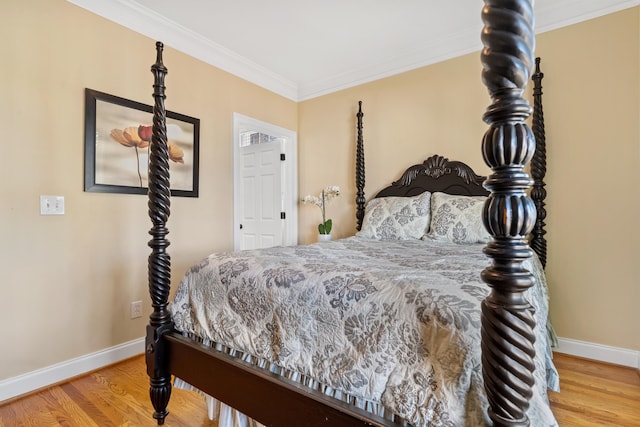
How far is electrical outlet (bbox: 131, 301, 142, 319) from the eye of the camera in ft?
8.10

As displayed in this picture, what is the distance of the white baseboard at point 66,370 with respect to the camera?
1.87 metres

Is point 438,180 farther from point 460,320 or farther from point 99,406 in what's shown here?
point 99,406

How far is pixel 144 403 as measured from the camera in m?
1.80

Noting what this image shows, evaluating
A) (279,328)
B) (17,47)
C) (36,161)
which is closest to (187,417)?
(279,328)

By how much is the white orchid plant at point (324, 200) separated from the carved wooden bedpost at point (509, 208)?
2.87 m

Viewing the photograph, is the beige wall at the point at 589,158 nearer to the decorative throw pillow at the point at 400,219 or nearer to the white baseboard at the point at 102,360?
the white baseboard at the point at 102,360

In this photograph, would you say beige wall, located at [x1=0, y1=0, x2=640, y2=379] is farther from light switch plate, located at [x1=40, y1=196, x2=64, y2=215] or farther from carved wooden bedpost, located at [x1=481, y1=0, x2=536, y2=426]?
carved wooden bedpost, located at [x1=481, y1=0, x2=536, y2=426]

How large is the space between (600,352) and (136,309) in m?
3.52

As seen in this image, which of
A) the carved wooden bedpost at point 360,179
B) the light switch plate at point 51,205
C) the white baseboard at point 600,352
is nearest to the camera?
the light switch plate at point 51,205

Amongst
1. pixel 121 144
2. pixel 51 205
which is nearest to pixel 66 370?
pixel 51 205

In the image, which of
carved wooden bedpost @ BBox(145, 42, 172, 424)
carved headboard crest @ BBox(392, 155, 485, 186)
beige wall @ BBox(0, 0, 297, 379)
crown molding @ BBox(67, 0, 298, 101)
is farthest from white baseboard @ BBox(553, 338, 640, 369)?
crown molding @ BBox(67, 0, 298, 101)

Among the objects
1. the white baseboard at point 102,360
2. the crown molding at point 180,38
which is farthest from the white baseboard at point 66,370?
the crown molding at point 180,38

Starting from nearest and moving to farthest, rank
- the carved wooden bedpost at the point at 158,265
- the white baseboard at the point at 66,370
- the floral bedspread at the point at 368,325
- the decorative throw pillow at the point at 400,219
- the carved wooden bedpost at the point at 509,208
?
1. the carved wooden bedpost at the point at 509,208
2. the floral bedspread at the point at 368,325
3. the carved wooden bedpost at the point at 158,265
4. the white baseboard at the point at 66,370
5. the decorative throw pillow at the point at 400,219

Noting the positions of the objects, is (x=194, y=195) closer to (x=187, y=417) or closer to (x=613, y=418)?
(x=187, y=417)
